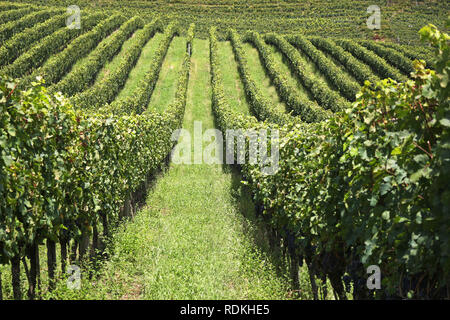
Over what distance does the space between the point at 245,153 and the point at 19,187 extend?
12385 millimetres

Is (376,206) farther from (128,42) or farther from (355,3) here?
(355,3)

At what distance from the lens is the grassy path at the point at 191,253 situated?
9.50 metres

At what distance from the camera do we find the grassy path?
950cm

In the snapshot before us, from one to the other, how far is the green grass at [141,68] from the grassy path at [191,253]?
84.3 ft

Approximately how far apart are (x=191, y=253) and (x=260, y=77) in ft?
135

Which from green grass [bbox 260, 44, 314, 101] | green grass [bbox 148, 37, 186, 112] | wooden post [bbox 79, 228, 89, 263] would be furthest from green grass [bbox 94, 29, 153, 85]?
wooden post [bbox 79, 228, 89, 263]

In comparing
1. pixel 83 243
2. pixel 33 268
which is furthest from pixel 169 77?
pixel 33 268

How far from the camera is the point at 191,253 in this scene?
1180 centimetres

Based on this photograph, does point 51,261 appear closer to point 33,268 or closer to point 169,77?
point 33,268

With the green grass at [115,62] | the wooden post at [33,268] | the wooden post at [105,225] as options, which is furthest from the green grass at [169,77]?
the wooden post at [33,268]

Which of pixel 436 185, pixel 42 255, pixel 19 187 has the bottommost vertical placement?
pixel 42 255

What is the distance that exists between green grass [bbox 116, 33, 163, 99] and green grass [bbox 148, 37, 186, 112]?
1.79 m

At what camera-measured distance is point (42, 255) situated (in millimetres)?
12922
